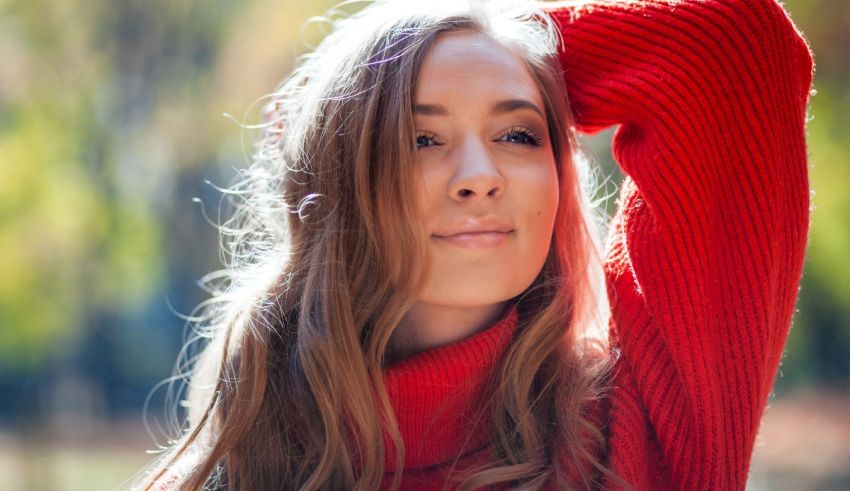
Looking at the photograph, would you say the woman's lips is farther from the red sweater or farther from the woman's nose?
the red sweater

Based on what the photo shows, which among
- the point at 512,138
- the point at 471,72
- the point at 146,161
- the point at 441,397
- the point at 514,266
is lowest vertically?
the point at 441,397

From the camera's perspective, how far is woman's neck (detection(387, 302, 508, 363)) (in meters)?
2.14

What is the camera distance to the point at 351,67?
2.14 m

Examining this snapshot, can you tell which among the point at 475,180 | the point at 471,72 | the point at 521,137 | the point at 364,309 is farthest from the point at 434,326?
the point at 471,72

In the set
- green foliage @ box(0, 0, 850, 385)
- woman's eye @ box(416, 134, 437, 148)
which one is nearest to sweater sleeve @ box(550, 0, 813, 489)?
woman's eye @ box(416, 134, 437, 148)

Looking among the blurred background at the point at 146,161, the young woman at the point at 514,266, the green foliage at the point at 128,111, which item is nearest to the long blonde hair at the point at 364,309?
the young woman at the point at 514,266

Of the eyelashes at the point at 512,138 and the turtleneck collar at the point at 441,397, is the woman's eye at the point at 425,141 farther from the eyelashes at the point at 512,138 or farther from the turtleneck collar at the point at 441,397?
the turtleneck collar at the point at 441,397

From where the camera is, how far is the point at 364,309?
213 cm

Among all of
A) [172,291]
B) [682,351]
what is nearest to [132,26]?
[172,291]

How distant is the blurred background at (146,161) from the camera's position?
826 centimetres

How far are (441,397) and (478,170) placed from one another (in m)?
0.52

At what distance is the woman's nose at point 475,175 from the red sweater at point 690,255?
33cm

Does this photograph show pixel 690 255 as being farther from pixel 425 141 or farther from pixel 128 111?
pixel 128 111

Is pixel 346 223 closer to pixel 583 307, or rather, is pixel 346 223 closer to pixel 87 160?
pixel 583 307
